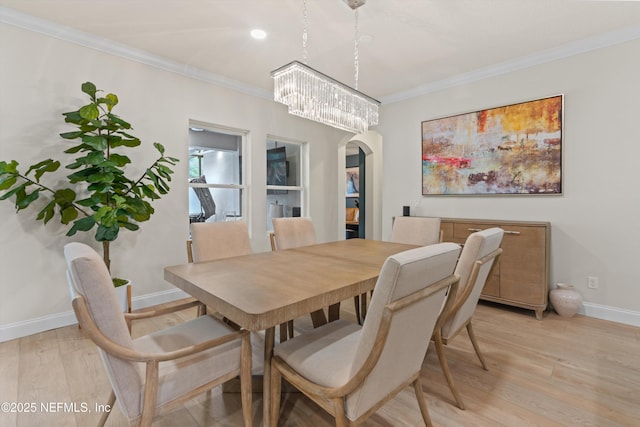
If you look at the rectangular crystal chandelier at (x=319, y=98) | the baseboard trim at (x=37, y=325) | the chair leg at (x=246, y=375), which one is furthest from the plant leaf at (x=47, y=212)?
the chair leg at (x=246, y=375)

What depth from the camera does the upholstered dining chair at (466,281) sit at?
154cm

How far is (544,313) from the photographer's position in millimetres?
2965

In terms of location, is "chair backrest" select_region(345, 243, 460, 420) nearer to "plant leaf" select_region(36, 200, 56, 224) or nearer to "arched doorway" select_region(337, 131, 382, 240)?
"plant leaf" select_region(36, 200, 56, 224)

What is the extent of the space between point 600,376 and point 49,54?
4771mm

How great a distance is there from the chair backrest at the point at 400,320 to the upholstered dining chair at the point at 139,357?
56cm

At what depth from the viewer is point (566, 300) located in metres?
2.81

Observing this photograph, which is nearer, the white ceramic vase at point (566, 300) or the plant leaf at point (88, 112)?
the plant leaf at point (88, 112)

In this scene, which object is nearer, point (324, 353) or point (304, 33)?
point (324, 353)

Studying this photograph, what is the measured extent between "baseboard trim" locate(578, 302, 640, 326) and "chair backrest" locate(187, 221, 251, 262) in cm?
326

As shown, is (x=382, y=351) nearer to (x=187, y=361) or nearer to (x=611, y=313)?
(x=187, y=361)

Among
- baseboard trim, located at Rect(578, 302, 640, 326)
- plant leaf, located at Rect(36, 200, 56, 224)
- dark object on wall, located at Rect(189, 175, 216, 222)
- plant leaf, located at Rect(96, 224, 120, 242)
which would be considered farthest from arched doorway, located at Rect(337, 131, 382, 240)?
plant leaf, located at Rect(36, 200, 56, 224)

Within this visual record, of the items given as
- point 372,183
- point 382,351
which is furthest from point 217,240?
point 372,183

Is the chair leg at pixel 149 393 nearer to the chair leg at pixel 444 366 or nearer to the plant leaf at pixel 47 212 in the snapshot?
the chair leg at pixel 444 366

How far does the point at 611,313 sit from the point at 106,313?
3888 mm
